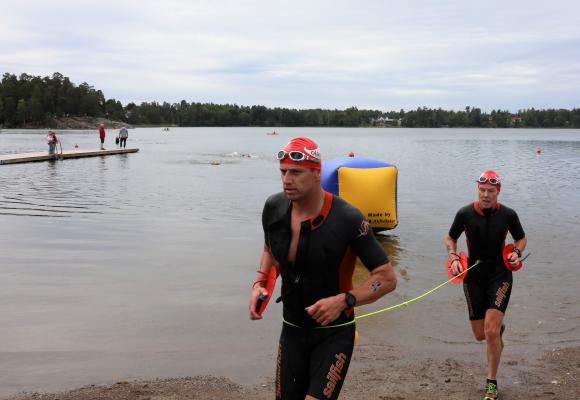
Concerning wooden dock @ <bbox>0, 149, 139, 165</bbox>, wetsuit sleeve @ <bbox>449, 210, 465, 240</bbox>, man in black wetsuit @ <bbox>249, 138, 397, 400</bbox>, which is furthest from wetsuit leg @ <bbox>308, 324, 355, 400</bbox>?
wooden dock @ <bbox>0, 149, 139, 165</bbox>

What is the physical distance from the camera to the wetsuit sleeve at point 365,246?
359 cm

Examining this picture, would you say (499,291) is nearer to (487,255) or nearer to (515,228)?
(487,255)

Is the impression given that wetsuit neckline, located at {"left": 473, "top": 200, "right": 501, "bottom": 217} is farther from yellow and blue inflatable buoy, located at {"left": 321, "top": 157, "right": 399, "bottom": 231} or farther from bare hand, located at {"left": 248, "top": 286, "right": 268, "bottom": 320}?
yellow and blue inflatable buoy, located at {"left": 321, "top": 157, "right": 399, "bottom": 231}

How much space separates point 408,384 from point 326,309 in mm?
3137

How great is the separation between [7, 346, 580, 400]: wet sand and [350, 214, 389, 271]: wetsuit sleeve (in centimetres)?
265

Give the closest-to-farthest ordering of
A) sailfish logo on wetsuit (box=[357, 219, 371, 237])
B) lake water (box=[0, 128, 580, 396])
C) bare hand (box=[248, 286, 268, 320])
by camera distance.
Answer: sailfish logo on wetsuit (box=[357, 219, 371, 237]) < bare hand (box=[248, 286, 268, 320]) < lake water (box=[0, 128, 580, 396])

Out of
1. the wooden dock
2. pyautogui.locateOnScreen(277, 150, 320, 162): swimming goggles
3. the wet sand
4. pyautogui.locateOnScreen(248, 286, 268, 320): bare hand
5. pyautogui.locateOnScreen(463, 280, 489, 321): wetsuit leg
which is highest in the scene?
pyautogui.locateOnScreen(277, 150, 320, 162): swimming goggles

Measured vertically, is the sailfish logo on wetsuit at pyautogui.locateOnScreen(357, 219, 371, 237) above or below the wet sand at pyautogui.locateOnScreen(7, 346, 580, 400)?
above

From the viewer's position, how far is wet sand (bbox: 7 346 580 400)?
5.82 metres

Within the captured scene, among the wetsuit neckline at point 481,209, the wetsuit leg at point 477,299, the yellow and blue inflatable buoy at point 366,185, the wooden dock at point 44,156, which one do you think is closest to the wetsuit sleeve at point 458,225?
the wetsuit neckline at point 481,209

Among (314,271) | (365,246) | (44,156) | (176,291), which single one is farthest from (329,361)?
(44,156)

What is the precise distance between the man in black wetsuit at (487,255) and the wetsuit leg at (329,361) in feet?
8.51

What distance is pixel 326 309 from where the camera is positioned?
3.45 metres

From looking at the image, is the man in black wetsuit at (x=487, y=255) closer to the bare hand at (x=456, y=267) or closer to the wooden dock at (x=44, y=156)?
the bare hand at (x=456, y=267)
